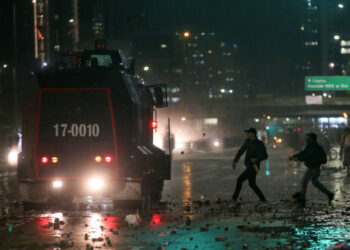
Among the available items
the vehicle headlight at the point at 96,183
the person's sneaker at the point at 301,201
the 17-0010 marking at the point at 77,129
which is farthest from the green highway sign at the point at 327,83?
the vehicle headlight at the point at 96,183

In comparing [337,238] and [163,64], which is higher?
[163,64]

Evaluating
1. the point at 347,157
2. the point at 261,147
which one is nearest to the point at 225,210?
the point at 261,147

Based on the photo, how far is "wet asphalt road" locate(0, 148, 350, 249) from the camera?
1003cm

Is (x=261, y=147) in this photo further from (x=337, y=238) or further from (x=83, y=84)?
(x=337, y=238)

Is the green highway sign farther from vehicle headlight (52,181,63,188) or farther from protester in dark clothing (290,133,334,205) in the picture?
vehicle headlight (52,181,63,188)

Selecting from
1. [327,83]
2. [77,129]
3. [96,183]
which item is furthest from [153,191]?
[327,83]

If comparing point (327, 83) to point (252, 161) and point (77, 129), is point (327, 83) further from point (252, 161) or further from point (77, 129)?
point (77, 129)

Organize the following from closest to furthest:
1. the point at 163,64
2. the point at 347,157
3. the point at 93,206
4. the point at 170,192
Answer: the point at 93,206, the point at 170,192, the point at 347,157, the point at 163,64

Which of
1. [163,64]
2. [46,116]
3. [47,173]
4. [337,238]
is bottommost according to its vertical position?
[337,238]

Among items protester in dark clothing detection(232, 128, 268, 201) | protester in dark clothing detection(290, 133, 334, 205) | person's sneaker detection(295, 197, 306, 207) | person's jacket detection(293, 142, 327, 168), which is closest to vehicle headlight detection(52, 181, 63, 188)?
protester in dark clothing detection(232, 128, 268, 201)

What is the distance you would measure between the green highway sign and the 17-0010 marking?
57770 millimetres

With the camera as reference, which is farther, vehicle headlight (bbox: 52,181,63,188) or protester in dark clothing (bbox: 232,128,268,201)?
protester in dark clothing (bbox: 232,128,268,201)

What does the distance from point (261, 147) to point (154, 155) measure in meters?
2.55

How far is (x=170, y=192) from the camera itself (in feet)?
63.0
